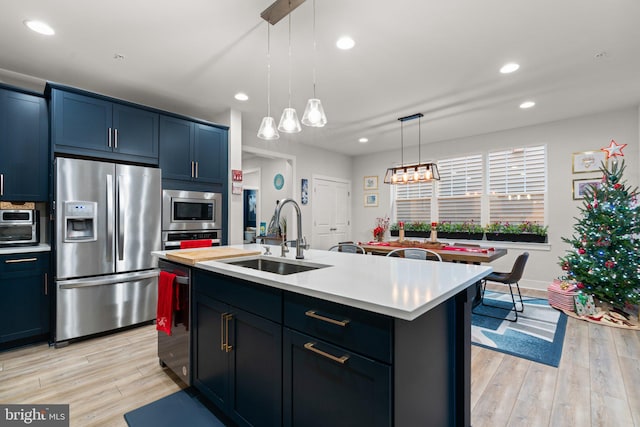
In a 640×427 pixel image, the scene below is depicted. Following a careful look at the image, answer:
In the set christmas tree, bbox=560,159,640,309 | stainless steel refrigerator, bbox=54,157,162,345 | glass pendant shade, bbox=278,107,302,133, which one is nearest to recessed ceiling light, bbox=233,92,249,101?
stainless steel refrigerator, bbox=54,157,162,345

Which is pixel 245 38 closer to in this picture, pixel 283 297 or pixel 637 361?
pixel 283 297

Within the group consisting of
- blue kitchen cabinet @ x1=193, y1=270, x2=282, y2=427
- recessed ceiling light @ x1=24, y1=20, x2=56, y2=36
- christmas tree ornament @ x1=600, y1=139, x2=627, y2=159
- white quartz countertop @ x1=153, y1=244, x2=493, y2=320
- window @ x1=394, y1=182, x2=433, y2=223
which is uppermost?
recessed ceiling light @ x1=24, y1=20, x2=56, y2=36

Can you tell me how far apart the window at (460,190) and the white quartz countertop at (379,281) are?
13.9ft

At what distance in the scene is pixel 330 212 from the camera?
6605 mm

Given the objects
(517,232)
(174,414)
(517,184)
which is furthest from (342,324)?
(517,184)

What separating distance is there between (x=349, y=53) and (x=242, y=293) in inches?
90.0

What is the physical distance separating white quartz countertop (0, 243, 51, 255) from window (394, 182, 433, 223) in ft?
18.8

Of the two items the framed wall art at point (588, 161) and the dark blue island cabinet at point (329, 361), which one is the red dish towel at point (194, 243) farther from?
the framed wall art at point (588, 161)

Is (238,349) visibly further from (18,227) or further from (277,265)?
(18,227)

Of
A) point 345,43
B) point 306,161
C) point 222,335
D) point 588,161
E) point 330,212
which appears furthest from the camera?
point 330,212

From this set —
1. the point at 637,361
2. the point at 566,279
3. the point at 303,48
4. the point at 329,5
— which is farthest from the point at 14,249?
the point at 566,279

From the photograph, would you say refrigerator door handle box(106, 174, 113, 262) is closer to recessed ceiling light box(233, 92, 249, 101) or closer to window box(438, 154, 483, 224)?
recessed ceiling light box(233, 92, 249, 101)

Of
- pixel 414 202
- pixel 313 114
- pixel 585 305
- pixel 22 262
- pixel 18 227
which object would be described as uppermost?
pixel 313 114

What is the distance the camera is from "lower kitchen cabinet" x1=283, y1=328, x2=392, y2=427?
106 centimetres
